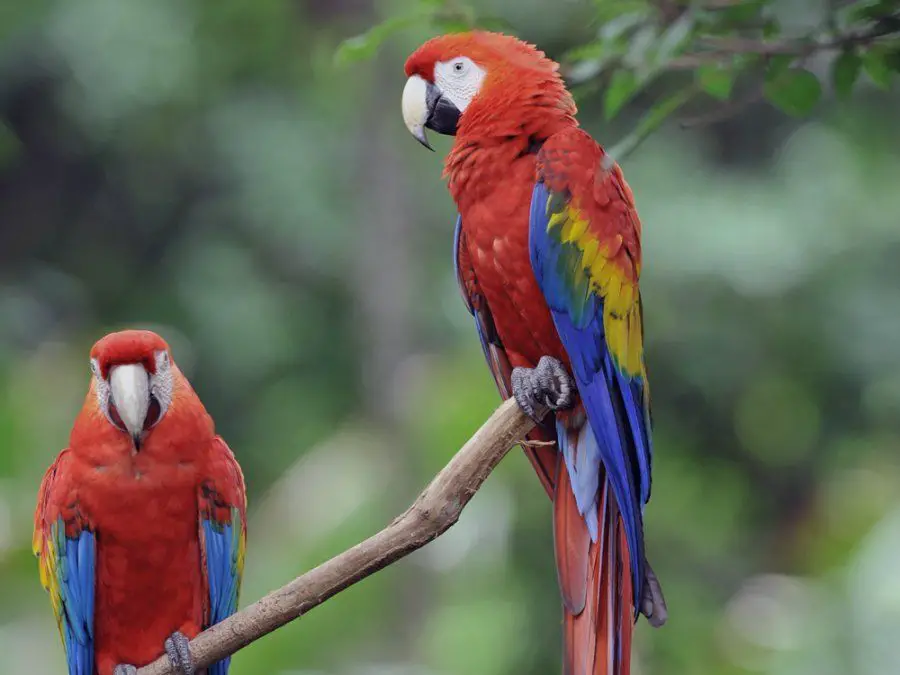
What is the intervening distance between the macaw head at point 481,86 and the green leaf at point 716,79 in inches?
6.4

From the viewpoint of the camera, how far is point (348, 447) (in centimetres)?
359

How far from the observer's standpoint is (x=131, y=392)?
1.27 metres

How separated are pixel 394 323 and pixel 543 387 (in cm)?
355

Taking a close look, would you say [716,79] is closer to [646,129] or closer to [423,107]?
[646,129]

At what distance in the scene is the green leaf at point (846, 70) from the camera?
1308 millimetres

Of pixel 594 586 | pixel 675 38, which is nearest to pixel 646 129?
pixel 675 38

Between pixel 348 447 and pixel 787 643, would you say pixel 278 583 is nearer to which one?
pixel 348 447

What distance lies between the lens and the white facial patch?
1342mm

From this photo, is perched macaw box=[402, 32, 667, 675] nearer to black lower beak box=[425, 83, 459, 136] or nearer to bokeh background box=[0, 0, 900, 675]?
black lower beak box=[425, 83, 459, 136]

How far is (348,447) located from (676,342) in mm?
2162

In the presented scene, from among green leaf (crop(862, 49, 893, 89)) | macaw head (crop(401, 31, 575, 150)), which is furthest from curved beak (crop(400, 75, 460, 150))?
green leaf (crop(862, 49, 893, 89))

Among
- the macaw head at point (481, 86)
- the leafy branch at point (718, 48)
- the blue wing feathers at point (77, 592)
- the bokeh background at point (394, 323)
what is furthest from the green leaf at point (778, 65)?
the bokeh background at point (394, 323)

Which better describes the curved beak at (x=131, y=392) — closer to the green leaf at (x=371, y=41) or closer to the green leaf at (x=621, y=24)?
the green leaf at (x=371, y=41)

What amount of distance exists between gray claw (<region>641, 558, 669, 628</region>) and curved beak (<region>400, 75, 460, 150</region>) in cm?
56
